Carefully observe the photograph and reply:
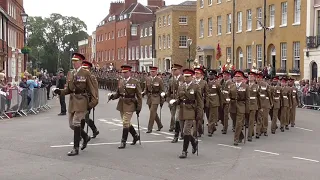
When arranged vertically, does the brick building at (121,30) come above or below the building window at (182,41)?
above

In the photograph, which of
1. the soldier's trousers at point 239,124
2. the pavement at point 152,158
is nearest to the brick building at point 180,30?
the pavement at point 152,158

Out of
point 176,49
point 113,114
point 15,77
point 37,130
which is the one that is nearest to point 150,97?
point 37,130

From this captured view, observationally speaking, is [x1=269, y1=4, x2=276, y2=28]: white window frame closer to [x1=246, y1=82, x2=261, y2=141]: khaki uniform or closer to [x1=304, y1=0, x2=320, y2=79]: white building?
[x1=304, y1=0, x2=320, y2=79]: white building

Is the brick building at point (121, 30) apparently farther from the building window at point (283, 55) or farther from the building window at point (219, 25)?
the building window at point (283, 55)

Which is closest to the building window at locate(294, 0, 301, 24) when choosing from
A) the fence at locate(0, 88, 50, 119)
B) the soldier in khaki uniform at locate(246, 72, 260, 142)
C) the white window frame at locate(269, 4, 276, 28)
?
the white window frame at locate(269, 4, 276, 28)

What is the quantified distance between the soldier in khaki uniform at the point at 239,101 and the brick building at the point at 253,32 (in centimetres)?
2681

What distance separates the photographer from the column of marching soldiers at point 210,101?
11812mm

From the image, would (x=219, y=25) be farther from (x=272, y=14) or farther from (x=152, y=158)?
(x=152, y=158)

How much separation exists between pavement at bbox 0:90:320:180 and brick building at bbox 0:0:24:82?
37.1 m

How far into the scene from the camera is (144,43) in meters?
78.5

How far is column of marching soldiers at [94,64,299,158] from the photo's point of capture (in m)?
11.8

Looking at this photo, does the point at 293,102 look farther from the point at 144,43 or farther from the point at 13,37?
the point at 144,43

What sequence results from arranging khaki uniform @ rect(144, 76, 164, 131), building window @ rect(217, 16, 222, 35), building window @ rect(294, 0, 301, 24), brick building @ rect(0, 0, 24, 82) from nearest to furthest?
khaki uniform @ rect(144, 76, 164, 131)
building window @ rect(294, 0, 301, 24)
brick building @ rect(0, 0, 24, 82)
building window @ rect(217, 16, 222, 35)

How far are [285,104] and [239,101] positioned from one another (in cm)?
444
